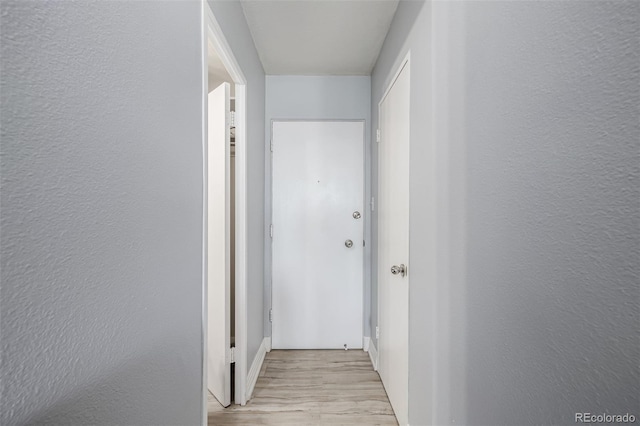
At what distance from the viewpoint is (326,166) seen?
9.16ft

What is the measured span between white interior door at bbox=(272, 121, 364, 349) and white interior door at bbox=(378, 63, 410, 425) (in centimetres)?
44

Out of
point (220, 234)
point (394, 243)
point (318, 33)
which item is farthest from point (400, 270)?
point (318, 33)

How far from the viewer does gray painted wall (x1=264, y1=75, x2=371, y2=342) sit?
2793mm

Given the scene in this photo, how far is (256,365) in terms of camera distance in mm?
2338

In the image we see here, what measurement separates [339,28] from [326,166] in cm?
108

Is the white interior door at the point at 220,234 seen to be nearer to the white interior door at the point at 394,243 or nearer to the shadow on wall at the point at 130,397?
the shadow on wall at the point at 130,397

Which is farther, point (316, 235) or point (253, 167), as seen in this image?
point (316, 235)

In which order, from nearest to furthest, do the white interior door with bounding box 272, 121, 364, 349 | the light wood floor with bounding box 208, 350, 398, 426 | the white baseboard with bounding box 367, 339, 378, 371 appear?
the light wood floor with bounding box 208, 350, 398, 426
the white baseboard with bounding box 367, 339, 378, 371
the white interior door with bounding box 272, 121, 364, 349

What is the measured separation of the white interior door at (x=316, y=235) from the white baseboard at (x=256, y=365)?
0.09m

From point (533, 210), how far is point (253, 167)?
6.29ft

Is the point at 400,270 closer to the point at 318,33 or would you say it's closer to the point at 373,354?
the point at 373,354

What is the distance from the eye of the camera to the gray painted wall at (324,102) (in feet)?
9.16

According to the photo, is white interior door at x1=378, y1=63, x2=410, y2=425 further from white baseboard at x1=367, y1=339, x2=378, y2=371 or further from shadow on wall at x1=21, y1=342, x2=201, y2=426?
shadow on wall at x1=21, y1=342, x2=201, y2=426

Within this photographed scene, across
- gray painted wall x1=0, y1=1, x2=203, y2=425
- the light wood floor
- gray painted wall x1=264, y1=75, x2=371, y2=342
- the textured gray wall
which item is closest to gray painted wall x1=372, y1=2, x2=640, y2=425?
the textured gray wall
